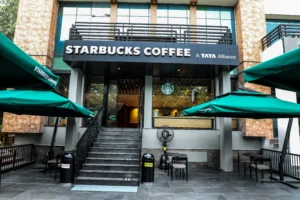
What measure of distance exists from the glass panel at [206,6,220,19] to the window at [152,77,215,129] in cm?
402

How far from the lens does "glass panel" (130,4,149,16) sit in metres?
12.3

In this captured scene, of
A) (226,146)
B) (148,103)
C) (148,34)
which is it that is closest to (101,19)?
(148,34)

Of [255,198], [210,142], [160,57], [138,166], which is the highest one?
[160,57]

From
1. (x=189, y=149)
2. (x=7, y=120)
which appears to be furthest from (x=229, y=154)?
(x=7, y=120)

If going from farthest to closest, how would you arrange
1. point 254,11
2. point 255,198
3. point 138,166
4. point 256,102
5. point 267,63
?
Answer: point 254,11 < point 138,166 < point 256,102 < point 255,198 < point 267,63

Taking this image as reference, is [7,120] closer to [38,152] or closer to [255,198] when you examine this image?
[38,152]

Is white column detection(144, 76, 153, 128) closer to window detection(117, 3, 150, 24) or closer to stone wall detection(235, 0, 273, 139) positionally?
window detection(117, 3, 150, 24)

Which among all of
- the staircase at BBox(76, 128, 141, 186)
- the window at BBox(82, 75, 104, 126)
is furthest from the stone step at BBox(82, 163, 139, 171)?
the window at BBox(82, 75, 104, 126)

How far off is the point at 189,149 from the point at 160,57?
15.3 ft

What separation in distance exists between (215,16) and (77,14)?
829 centimetres

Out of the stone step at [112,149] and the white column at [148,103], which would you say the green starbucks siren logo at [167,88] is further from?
the stone step at [112,149]

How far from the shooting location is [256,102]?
19.5 ft

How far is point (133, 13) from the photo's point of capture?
12.3 metres

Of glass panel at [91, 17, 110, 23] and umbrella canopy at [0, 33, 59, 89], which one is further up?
glass panel at [91, 17, 110, 23]
